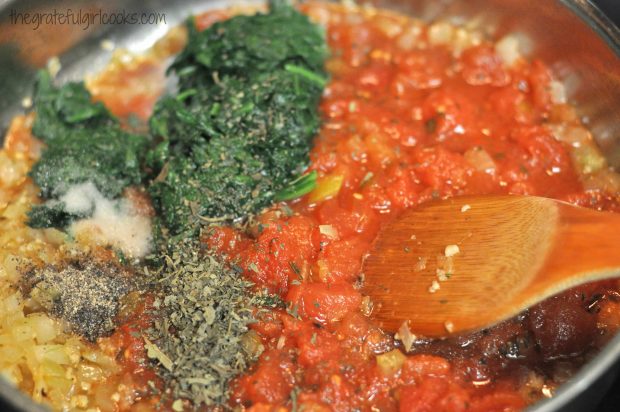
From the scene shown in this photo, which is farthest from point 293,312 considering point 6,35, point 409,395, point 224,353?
point 6,35

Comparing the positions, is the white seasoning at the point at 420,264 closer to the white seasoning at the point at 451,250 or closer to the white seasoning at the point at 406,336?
the white seasoning at the point at 451,250

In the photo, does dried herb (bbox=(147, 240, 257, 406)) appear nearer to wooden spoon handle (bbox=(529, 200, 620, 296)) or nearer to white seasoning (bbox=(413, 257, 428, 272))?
white seasoning (bbox=(413, 257, 428, 272))

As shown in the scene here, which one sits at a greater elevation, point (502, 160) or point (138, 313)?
point (502, 160)

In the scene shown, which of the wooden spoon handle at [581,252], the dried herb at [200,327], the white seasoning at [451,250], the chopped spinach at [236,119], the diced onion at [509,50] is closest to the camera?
the wooden spoon handle at [581,252]

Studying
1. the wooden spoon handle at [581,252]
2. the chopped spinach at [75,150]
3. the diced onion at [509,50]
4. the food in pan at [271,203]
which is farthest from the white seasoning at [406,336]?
the diced onion at [509,50]

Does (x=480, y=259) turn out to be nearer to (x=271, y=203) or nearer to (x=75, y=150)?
(x=271, y=203)

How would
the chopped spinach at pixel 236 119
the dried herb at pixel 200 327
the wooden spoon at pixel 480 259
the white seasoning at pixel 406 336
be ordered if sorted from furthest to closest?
1. the chopped spinach at pixel 236 119
2. the white seasoning at pixel 406 336
3. the dried herb at pixel 200 327
4. the wooden spoon at pixel 480 259

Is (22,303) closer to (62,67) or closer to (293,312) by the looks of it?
(293,312)
